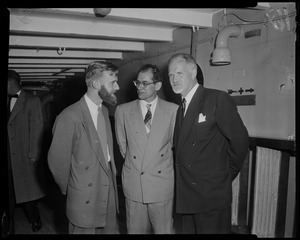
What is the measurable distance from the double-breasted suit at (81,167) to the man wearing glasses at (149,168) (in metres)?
0.26

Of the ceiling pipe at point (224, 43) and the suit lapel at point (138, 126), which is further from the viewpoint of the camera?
the ceiling pipe at point (224, 43)

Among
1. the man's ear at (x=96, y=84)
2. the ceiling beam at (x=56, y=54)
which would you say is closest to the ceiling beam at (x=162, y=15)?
the man's ear at (x=96, y=84)

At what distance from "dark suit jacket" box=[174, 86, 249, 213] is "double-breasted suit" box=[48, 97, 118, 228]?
1.78 feet

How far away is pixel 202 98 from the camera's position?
5.27 ft

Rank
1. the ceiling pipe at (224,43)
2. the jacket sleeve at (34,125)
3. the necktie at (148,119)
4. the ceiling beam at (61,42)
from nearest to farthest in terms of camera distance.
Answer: the necktie at (148,119) → the ceiling pipe at (224,43) → the jacket sleeve at (34,125) → the ceiling beam at (61,42)

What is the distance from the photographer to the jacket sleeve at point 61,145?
154 cm

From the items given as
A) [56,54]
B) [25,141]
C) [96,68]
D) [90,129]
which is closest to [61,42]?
[56,54]

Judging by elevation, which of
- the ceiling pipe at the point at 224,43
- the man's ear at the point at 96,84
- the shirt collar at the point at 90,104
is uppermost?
the ceiling pipe at the point at 224,43

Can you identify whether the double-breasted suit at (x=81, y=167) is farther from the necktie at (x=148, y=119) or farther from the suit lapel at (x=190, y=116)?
the suit lapel at (x=190, y=116)

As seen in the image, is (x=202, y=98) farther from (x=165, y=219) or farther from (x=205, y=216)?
(x=165, y=219)

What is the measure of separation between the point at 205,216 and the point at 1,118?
4.21 ft

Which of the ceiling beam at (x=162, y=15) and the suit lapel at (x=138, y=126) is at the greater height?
the ceiling beam at (x=162, y=15)

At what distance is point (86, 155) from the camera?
5.34 ft

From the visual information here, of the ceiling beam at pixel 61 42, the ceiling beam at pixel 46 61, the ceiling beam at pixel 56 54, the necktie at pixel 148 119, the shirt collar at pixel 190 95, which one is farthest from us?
the ceiling beam at pixel 46 61
